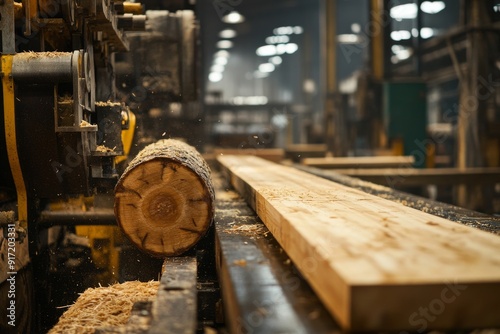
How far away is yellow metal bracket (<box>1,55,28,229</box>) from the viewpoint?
3393 mm

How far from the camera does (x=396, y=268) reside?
166cm

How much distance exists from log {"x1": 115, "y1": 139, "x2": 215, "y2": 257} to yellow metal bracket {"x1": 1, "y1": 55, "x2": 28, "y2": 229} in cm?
99

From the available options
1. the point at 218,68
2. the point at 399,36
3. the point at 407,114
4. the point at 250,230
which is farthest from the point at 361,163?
the point at 218,68

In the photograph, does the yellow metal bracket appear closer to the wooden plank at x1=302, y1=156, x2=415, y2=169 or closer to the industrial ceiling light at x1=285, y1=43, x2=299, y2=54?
the wooden plank at x1=302, y1=156, x2=415, y2=169

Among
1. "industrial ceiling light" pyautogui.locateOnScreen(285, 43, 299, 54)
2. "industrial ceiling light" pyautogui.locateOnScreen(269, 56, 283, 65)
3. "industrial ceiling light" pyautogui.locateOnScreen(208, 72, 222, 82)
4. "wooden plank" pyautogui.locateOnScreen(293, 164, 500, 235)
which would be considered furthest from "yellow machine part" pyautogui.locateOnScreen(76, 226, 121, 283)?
"industrial ceiling light" pyautogui.locateOnScreen(208, 72, 222, 82)

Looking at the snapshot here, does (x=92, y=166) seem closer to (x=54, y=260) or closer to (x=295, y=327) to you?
(x=54, y=260)

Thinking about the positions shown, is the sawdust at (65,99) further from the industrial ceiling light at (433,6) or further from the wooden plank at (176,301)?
the industrial ceiling light at (433,6)

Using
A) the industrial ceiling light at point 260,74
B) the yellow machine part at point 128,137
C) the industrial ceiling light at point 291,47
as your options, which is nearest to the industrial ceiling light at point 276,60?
the industrial ceiling light at point 260,74

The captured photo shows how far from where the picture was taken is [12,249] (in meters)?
3.89

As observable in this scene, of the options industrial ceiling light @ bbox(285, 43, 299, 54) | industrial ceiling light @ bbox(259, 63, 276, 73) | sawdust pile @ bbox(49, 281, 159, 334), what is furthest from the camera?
industrial ceiling light @ bbox(259, 63, 276, 73)


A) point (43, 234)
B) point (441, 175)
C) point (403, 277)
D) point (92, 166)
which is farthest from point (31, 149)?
point (441, 175)

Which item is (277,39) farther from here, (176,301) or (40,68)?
(176,301)

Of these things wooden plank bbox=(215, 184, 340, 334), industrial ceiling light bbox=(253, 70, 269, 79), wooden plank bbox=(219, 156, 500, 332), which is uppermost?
industrial ceiling light bbox=(253, 70, 269, 79)

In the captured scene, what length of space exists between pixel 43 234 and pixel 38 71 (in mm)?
1883
